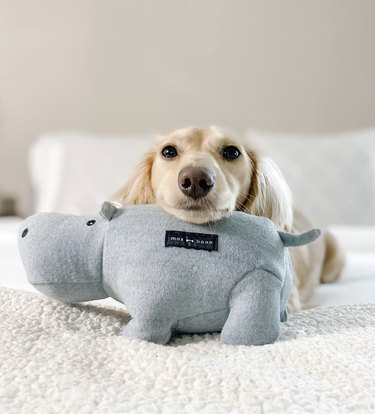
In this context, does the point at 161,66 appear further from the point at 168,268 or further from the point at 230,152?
the point at 168,268

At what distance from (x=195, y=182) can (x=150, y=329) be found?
0.76ft

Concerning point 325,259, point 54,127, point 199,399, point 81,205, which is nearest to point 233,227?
point 199,399

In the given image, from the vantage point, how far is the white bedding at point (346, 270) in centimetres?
138

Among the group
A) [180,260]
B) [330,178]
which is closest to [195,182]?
[180,260]

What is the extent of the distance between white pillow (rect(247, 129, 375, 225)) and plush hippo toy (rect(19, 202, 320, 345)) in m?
1.67

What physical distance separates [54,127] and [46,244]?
2.47 meters

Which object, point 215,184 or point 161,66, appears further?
point 161,66

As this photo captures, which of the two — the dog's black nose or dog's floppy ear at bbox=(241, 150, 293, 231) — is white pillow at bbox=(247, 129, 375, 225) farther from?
the dog's black nose

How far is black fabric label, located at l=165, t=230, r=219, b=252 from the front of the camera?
875 mm

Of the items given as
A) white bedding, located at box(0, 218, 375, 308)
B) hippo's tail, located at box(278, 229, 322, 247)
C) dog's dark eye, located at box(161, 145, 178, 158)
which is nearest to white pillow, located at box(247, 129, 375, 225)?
white bedding, located at box(0, 218, 375, 308)

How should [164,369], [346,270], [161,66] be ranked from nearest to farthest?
[164,369] → [346,270] → [161,66]

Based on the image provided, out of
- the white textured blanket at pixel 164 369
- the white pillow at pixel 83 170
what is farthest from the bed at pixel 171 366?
the white pillow at pixel 83 170

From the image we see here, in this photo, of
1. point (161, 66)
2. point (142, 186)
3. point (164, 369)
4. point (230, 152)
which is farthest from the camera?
point (161, 66)

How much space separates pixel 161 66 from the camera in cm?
329
